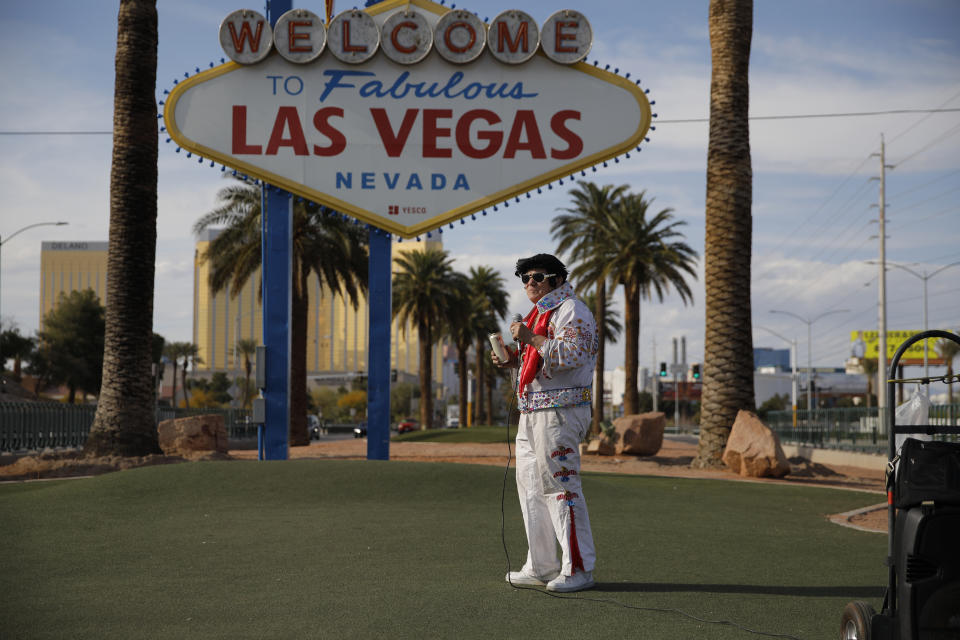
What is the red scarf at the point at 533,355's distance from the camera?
19.2 ft

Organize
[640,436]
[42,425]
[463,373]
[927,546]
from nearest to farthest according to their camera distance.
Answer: [927,546], [42,425], [640,436], [463,373]

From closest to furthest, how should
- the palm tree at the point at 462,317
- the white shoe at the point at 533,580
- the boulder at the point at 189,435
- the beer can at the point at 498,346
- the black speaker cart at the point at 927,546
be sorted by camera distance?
the black speaker cart at the point at 927,546
the beer can at the point at 498,346
the white shoe at the point at 533,580
the boulder at the point at 189,435
the palm tree at the point at 462,317

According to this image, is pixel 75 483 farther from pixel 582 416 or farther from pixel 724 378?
pixel 724 378

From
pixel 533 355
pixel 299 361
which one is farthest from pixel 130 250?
pixel 299 361

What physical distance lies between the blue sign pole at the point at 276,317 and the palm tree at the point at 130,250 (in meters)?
3.57

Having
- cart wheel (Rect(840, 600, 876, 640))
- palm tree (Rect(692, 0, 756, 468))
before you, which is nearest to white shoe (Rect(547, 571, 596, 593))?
cart wheel (Rect(840, 600, 876, 640))

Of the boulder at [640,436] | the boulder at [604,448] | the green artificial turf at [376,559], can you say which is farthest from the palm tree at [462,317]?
the green artificial turf at [376,559]

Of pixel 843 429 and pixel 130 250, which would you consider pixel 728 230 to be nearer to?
pixel 843 429

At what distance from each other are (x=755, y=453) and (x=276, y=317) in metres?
8.90

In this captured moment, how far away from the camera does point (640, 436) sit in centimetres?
2842

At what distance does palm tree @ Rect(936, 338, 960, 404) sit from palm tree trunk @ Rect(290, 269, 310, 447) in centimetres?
1935

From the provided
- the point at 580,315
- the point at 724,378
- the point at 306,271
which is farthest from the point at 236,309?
the point at 580,315

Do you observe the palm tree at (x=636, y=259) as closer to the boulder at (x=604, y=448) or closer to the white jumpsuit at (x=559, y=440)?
the boulder at (x=604, y=448)

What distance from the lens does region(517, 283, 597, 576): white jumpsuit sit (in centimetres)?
576
